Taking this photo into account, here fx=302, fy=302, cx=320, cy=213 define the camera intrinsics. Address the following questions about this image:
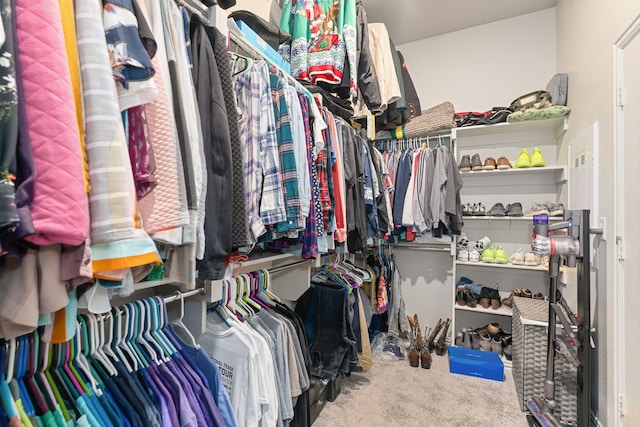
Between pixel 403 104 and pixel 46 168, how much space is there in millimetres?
2447

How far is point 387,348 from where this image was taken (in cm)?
267

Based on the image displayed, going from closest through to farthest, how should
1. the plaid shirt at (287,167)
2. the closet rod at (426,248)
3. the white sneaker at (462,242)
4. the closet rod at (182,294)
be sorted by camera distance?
the closet rod at (182,294)
the plaid shirt at (287,167)
the white sneaker at (462,242)
the closet rod at (426,248)

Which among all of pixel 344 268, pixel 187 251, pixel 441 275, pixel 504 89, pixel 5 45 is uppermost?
pixel 504 89

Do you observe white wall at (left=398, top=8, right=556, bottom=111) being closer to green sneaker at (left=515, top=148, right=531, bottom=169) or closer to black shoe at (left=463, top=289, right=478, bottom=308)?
green sneaker at (left=515, top=148, right=531, bottom=169)

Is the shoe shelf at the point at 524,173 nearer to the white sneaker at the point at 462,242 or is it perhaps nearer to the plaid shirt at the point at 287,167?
the white sneaker at the point at 462,242

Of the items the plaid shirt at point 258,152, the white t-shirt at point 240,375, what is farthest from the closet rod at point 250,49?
the white t-shirt at point 240,375

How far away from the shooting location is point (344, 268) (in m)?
2.36

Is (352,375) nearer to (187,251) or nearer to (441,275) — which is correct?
(441,275)

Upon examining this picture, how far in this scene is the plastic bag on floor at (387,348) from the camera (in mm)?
2580

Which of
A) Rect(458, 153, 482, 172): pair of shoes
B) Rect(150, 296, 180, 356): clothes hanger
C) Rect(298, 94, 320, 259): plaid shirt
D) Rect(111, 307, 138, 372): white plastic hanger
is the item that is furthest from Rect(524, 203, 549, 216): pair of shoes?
Rect(111, 307, 138, 372): white plastic hanger

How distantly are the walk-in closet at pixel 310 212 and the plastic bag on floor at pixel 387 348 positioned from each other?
0.09ft

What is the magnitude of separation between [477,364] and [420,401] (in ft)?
2.10

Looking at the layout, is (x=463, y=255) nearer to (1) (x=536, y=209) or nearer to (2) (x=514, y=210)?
(2) (x=514, y=210)

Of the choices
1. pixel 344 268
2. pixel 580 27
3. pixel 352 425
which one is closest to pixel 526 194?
pixel 580 27
